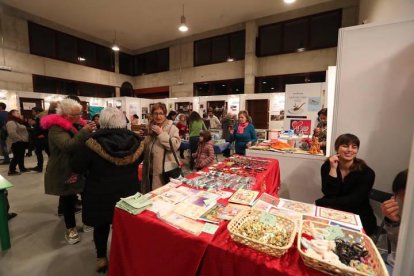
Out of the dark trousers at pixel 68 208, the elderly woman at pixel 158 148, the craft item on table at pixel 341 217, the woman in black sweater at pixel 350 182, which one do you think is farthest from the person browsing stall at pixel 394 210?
the dark trousers at pixel 68 208

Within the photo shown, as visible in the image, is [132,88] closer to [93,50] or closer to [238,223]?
[93,50]

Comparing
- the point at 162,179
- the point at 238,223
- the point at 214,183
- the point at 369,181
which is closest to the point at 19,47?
the point at 162,179

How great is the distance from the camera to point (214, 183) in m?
1.83

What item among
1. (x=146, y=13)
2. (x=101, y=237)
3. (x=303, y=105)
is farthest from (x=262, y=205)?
(x=146, y=13)

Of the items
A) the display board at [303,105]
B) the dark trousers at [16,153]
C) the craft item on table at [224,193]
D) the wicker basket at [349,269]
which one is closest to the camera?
the wicker basket at [349,269]

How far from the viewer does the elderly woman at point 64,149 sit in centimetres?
202

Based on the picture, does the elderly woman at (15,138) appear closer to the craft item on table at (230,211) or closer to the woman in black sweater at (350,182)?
the craft item on table at (230,211)

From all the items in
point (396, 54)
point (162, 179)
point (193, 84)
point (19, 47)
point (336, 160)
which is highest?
point (19, 47)

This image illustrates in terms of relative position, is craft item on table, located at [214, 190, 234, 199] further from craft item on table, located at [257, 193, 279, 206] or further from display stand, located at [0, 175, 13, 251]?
display stand, located at [0, 175, 13, 251]

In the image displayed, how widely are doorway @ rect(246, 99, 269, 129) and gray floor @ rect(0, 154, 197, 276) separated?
23.3ft

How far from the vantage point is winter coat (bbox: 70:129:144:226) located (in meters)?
1.62

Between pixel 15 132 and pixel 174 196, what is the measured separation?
16.9ft

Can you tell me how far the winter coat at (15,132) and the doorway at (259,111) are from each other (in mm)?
7235

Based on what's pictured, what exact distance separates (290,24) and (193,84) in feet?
16.8
